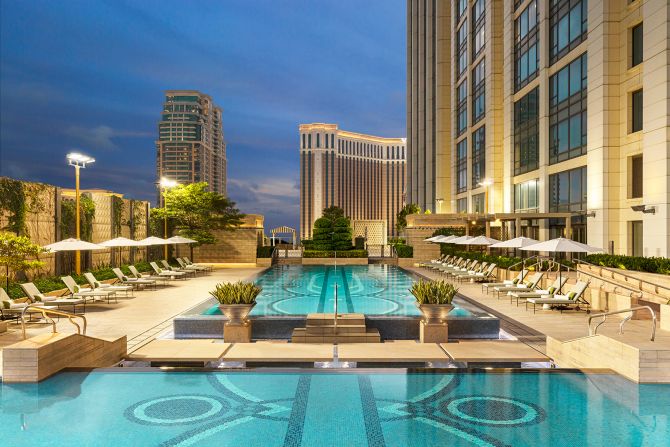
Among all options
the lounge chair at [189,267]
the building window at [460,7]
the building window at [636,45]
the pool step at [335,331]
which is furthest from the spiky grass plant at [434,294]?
the building window at [460,7]

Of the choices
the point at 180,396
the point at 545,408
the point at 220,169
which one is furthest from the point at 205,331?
the point at 220,169

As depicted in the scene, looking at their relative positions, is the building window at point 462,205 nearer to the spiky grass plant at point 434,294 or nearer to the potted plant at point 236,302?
the spiky grass plant at point 434,294

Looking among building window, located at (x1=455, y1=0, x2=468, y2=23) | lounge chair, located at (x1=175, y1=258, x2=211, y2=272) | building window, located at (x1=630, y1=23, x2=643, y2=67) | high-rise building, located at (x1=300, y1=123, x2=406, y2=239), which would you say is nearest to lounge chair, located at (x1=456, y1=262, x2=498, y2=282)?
building window, located at (x1=630, y1=23, x2=643, y2=67)

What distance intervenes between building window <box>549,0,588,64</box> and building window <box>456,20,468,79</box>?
17.1 metres

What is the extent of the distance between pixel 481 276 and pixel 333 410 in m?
17.1

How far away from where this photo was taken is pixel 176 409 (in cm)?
614

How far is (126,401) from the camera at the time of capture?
6406 mm

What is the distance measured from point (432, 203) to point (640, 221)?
35.0 metres

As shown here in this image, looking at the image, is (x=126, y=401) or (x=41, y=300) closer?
(x=126, y=401)

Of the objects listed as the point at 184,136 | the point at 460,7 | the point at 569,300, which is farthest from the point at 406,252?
the point at 184,136

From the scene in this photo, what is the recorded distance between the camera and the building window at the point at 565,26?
2483 centimetres

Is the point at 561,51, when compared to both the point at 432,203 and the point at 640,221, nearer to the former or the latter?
the point at 640,221

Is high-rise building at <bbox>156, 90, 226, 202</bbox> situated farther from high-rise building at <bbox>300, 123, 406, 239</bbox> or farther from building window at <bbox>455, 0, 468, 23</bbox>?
building window at <bbox>455, 0, 468, 23</bbox>

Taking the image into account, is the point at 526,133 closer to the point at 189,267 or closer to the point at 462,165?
the point at 462,165
